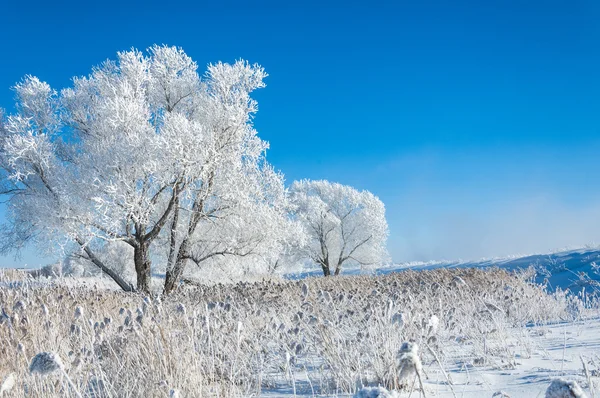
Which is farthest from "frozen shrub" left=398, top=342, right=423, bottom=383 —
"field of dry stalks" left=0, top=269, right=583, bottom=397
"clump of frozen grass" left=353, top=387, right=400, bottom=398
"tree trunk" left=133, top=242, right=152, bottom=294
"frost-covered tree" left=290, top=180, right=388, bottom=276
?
"frost-covered tree" left=290, top=180, right=388, bottom=276

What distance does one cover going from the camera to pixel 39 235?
45.8ft

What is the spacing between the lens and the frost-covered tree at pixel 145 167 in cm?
1328

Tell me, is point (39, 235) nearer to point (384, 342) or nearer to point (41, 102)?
point (41, 102)

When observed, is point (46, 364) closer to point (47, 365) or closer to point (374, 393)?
point (47, 365)

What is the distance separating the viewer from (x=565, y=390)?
106cm

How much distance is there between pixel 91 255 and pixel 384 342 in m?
13.5

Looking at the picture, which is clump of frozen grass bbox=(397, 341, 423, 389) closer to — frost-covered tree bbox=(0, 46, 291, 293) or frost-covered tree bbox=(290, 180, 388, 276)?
frost-covered tree bbox=(0, 46, 291, 293)

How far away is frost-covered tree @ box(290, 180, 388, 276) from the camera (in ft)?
115

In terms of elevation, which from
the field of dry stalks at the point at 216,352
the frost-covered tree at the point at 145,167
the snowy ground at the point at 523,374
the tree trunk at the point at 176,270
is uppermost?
the frost-covered tree at the point at 145,167

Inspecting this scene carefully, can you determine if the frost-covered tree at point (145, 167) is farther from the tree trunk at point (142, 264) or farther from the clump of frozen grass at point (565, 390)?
the clump of frozen grass at point (565, 390)

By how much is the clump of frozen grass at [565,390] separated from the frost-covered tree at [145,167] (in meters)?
12.6

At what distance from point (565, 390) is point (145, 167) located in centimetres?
1275

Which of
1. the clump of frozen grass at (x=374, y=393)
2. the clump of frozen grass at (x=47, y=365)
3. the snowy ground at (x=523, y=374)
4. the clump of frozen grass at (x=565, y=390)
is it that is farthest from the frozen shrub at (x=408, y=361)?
the snowy ground at (x=523, y=374)

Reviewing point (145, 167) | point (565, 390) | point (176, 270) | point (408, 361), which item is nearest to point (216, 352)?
point (408, 361)
